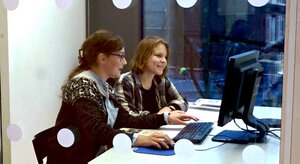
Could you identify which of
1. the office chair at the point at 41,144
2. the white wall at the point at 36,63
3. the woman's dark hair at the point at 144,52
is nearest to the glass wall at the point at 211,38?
the woman's dark hair at the point at 144,52

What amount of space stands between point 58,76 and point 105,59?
27cm

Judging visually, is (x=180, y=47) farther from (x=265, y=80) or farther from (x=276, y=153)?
(x=276, y=153)

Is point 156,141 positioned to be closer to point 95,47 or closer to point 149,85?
→ point 149,85

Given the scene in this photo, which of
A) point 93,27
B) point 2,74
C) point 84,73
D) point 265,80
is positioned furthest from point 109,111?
point 265,80

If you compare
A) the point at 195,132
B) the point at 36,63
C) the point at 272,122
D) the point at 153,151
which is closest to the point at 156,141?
the point at 153,151

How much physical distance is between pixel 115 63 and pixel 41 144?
1.68 feet

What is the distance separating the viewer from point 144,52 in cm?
173

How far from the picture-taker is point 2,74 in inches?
76.0

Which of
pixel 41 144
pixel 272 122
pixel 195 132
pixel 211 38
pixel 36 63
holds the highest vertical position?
pixel 211 38

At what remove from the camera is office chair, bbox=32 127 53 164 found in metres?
1.80

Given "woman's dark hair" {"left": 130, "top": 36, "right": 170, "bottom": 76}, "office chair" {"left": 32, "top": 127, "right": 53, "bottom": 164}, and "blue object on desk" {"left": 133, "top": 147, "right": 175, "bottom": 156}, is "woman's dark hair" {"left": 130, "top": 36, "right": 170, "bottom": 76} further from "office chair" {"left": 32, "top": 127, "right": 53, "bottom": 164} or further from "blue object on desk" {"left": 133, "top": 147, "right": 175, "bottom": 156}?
"office chair" {"left": 32, "top": 127, "right": 53, "bottom": 164}

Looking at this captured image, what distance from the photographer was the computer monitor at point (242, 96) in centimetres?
150

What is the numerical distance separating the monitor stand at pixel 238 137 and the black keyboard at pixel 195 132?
58 millimetres

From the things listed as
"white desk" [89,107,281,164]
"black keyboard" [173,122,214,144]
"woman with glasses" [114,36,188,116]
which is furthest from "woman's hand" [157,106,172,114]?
"white desk" [89,107,281,164]
